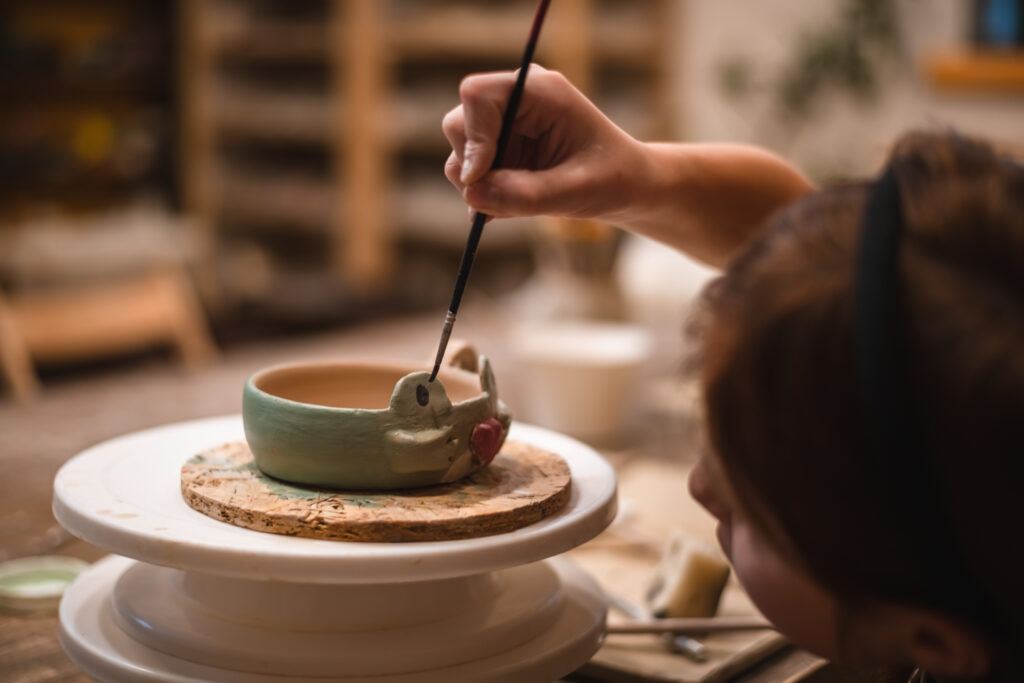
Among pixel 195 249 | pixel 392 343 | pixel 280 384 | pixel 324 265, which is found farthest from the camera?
pixel 324 265

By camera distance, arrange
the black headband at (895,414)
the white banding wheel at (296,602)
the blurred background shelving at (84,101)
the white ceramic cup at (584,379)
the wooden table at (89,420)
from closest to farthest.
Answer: the black headband at (895,414) → the white banding wheel at (296,602) → the wooden table at (89,420) → the white ceramic cup at (584,379) → the blurred background shelving at (84,101)

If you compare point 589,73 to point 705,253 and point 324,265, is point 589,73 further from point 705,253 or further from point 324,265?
point 705,253

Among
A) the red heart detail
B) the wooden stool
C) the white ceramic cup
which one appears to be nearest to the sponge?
the red heart detail

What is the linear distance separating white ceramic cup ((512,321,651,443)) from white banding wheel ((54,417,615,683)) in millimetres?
790

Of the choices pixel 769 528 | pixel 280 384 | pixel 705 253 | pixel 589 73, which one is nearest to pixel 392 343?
pixel 705 253

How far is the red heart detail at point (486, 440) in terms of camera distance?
73 centimetres

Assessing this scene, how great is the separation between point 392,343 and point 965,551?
1.77 m

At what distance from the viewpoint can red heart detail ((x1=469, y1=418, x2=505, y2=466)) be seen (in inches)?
28.7

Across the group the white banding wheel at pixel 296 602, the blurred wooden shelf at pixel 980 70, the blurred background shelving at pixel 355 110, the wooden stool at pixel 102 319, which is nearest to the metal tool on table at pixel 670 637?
the white banding wheel at pixel 296 602

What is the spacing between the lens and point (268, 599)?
0.69 m

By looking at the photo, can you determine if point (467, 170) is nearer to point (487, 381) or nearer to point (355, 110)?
point (487, 381)

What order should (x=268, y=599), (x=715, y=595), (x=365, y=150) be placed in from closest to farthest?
(x=268, y=599) → (x=715, y=595) → (x=365, y=150)

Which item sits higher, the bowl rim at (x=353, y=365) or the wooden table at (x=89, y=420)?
the bowl rim at (x=353, y=365)

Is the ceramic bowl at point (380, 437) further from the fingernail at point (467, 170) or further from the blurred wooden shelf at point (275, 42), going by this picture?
the blurred wooden shelf at point (275, 42)
